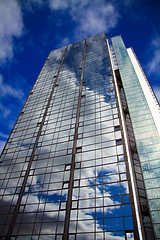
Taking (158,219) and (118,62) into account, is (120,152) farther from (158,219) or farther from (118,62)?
(118,62)

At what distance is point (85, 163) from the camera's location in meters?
27.8

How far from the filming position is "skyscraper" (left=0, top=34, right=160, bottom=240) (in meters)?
22.0

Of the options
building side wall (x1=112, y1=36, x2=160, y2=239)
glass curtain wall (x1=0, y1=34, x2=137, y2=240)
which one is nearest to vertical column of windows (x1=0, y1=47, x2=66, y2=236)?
glass curtain wall (x1=0, y1=34, x2=137, y2=240)

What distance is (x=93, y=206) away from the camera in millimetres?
22703

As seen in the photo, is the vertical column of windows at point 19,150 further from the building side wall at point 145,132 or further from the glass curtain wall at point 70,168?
the building side wall at point 145,132

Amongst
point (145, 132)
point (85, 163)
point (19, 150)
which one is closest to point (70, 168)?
point (85, 163)

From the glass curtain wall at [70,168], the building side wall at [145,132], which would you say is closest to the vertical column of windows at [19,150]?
the glass curtain wall at [70,168]


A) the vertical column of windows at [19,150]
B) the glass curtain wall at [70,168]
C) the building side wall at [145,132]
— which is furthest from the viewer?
the vertical column of windows at [19,150]

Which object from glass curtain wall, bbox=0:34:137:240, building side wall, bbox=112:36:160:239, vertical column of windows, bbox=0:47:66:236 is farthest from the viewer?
vertical column of windows, bbox=0:47:66:236

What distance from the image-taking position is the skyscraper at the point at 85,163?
72.1 ft

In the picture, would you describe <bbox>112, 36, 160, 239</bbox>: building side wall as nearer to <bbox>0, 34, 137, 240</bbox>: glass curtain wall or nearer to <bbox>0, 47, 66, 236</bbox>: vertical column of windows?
<bbox>0, 34, 137, 240</bbox>: glass curtain wall

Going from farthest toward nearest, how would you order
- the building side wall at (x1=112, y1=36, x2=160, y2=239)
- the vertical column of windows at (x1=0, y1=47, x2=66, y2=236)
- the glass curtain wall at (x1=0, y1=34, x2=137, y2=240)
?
1. the vertical column of windows at (x1=0, y1=47, x2=66, y2=236)
2. the building side wall at (x1=112, y1=36, x2=160, y2=239)
3. the glass curtain wall at (x1=0, y1=34, x2=137, y2=240)

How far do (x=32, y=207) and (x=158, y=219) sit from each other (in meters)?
16.0

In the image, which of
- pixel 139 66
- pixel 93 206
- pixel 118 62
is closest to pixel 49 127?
pixel 93 206
